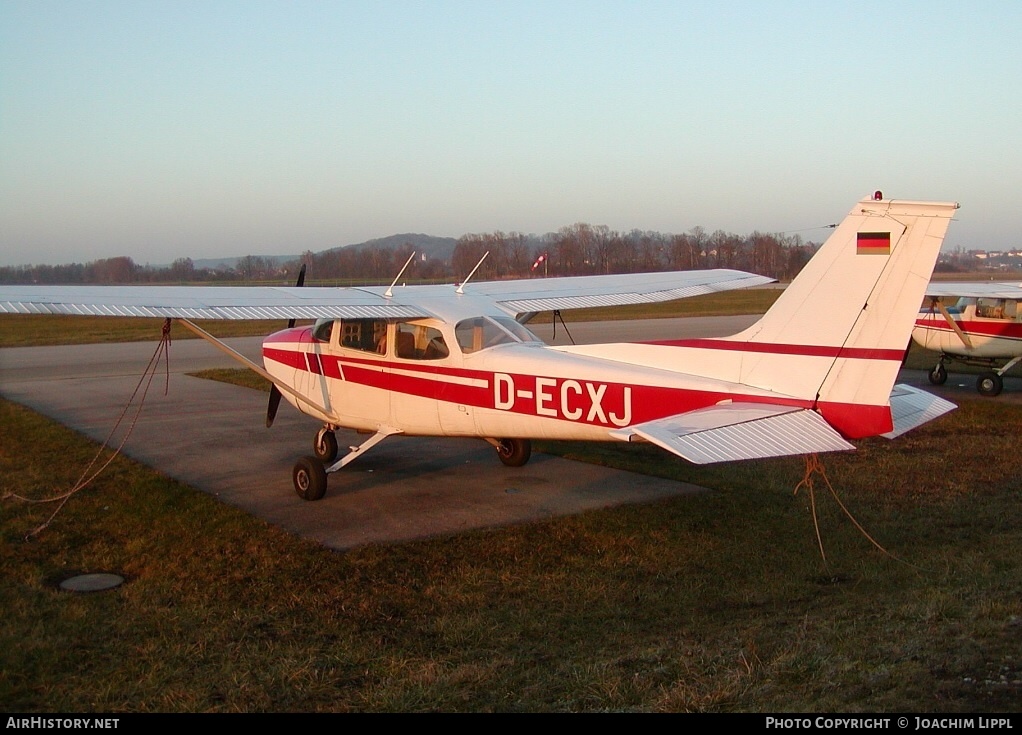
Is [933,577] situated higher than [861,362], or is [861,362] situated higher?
[861,362]

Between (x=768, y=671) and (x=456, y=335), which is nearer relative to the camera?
(x=768, y=671)

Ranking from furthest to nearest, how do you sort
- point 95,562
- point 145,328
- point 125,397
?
point 145,328, point 125,397, point 95,562

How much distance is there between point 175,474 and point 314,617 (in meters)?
5.23

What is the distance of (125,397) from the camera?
17.2 meters

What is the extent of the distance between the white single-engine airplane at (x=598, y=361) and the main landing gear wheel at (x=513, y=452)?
18mm

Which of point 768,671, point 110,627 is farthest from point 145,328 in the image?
point 768,671

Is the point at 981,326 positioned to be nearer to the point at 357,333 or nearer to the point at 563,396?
the point at 563,396

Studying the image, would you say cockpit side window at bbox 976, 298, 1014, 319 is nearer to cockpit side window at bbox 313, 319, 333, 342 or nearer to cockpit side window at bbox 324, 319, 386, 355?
cockpit side window at bbox 324, 319, 386, 355

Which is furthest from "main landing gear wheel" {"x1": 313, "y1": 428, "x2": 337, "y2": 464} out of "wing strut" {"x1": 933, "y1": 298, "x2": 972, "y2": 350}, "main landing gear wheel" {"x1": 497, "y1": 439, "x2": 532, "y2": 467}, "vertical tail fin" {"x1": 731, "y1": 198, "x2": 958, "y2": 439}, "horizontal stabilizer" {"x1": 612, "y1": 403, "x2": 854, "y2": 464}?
"wing strut" {"x1": 933, "y1": 298, "x2": 972, "y2": 350}

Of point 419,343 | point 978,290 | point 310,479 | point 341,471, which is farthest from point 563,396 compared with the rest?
point 978,290

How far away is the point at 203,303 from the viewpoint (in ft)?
28.9
